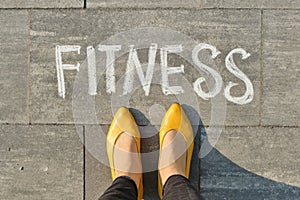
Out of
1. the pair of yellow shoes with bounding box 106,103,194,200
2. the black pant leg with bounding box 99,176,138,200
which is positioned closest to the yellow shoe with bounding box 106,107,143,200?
the pair of yellow shoes with bounding box 106,103,194,200

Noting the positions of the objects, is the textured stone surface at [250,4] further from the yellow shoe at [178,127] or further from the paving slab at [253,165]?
the paving slab at [253,165]

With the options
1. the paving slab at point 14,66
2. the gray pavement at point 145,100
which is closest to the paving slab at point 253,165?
the gray pavement at point 145,100

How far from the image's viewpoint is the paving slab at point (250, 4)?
2947 mm

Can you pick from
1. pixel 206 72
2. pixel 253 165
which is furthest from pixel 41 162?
pixel 253 165

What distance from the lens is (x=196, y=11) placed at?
9.77 ft

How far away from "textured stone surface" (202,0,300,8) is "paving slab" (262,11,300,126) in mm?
51

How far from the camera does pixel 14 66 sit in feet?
9.98

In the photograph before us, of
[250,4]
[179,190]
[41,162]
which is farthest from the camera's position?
[41,162]

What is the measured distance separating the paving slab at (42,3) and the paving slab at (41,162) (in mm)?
900

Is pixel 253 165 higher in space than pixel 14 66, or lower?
lower

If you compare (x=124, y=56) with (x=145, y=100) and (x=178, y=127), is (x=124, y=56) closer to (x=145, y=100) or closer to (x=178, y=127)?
(x=145, y=100)

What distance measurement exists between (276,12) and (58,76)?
5.49 feet

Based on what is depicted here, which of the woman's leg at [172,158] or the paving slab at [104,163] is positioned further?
the paving slab at [104,163]

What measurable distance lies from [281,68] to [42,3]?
1.83 metres
